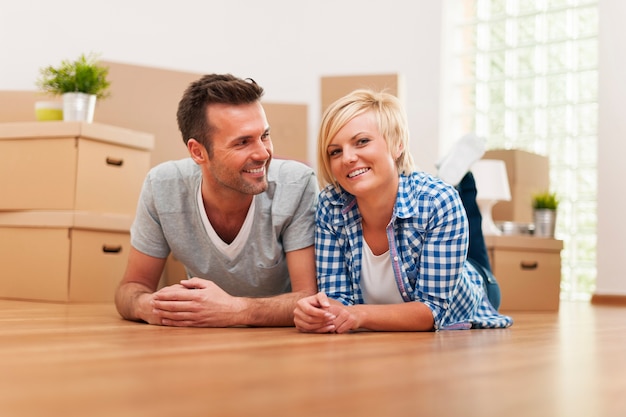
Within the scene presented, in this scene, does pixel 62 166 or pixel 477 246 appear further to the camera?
pixel 62 166

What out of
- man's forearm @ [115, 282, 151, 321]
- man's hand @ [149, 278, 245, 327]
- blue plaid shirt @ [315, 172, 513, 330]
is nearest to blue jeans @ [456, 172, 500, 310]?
blue plaid shirt @ [315, 172, 513, 330]

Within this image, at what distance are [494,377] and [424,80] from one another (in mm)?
4038

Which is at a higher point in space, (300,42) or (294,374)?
(300,42)

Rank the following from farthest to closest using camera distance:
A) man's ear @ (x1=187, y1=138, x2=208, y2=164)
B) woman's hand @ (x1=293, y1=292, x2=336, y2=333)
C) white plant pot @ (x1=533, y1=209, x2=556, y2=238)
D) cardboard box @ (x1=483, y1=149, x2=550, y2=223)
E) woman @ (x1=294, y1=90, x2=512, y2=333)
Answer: cardboard box @ (x1=483, y1=149, x2=550, y2=223) → white plant pot @ (x1=533, y1=209, x2=556, y2=238) → man's ear @ (x1=187, y1=138, x2=208, y2=164) → woman @ (x1=294, y1=90, x2=512, y2=333) → woman's hand @ (x1=293, y1=292, x2=336, y2=333)

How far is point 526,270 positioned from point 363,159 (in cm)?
224

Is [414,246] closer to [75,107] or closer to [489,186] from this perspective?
[75,107]

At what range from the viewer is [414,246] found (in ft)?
6.12

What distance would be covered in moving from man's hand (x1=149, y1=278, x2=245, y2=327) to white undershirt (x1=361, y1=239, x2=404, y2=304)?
32 centimetres

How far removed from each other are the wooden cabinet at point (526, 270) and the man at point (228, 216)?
186 centimetres

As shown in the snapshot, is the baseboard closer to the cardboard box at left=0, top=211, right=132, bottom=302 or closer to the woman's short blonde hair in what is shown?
the cardboard box at left=0, top=211, right=132, bottom=302

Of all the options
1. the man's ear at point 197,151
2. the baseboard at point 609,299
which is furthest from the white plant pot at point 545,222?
the man's ear at point 197,151

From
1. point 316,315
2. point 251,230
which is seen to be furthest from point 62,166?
point 316,315

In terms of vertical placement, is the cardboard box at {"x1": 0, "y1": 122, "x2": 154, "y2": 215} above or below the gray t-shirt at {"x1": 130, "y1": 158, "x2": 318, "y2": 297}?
above

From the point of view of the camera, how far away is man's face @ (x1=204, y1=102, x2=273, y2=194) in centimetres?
198
